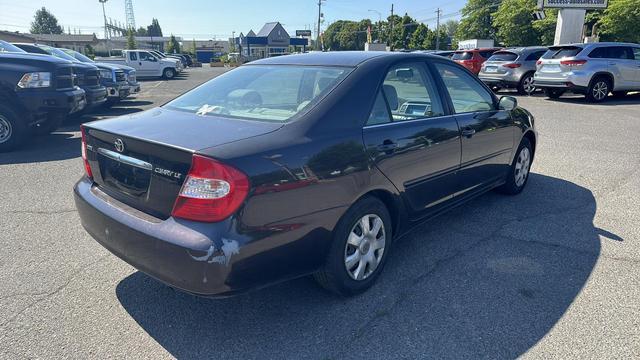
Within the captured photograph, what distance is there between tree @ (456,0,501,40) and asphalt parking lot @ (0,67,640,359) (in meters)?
66.5

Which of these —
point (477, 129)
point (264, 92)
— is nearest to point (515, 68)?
point (477, 129)

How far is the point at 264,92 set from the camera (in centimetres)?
336

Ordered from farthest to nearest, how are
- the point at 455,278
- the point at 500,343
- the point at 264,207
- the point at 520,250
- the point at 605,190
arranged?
the point at 605,190 < the point at 520,250 < the point at 455,278 < the point at 500,343 < the point at 264,207

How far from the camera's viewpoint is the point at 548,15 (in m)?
37.9

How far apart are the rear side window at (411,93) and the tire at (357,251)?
0.77 m

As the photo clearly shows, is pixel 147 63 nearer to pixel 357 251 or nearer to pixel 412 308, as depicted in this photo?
pixel 357 251

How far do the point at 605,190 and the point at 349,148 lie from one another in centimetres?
415

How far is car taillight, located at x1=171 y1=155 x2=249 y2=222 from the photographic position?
2.29 meters

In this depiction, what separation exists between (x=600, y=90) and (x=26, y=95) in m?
14.5

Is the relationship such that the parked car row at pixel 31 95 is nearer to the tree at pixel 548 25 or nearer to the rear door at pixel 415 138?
the rear door at pixel 415 138

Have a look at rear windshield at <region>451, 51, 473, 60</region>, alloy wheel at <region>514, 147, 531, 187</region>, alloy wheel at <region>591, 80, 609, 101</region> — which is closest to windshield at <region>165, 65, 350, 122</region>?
alloy wheel at <region>514, 147, 531, 187</region>

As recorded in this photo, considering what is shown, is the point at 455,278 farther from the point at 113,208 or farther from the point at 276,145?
the point at 113,208

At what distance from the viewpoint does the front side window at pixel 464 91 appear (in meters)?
3.97

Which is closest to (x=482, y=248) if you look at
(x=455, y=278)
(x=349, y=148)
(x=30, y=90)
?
(x=455, y=278)
